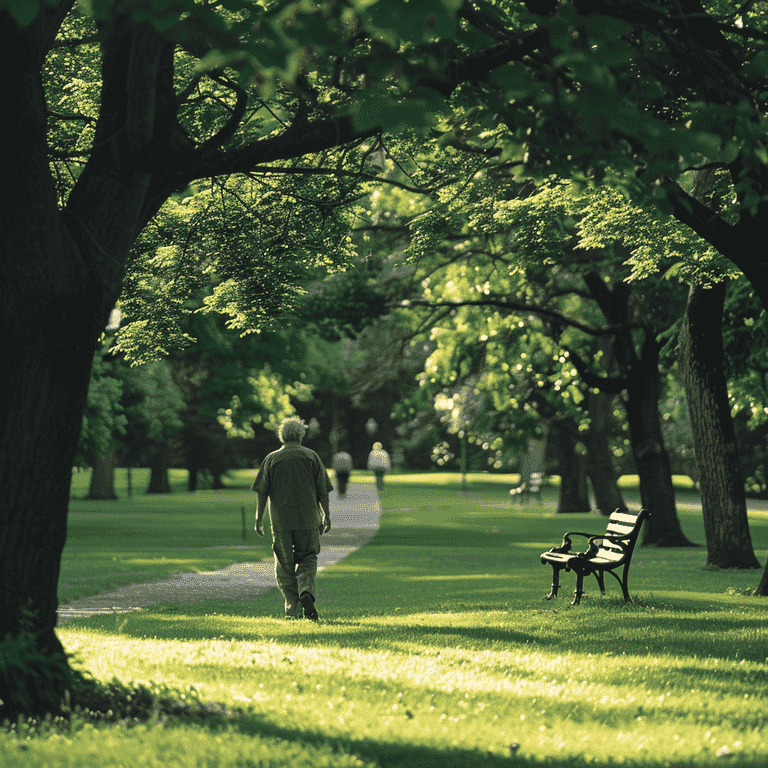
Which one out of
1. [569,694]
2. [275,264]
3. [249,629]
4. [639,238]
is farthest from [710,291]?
[569,694]

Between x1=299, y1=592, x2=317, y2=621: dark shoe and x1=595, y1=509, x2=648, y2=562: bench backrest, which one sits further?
x1=595, y1=509, x2=648, y2=562: bench backrest

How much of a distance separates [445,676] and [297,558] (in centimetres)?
373

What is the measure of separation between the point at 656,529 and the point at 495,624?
14425 mm

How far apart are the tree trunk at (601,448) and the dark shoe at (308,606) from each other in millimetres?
20452

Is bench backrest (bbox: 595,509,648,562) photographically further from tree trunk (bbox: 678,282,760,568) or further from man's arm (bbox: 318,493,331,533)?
tree trunk (bbox: 678,282,760,568)

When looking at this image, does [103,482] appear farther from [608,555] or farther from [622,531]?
[622,531]

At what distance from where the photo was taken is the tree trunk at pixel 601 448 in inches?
1194

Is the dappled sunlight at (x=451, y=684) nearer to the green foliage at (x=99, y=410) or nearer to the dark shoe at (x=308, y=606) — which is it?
the dark shoe at (x=308, y=606)

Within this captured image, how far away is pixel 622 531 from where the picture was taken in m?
11.8

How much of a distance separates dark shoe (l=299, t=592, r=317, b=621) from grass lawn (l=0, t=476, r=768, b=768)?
0.57 ft

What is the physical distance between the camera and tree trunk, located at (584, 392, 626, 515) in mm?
30328

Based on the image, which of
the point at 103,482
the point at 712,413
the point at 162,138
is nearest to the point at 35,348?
the point at 162,138

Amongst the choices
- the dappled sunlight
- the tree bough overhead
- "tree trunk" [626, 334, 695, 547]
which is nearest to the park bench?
the dappled sunlight

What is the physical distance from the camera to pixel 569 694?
6219 mm
